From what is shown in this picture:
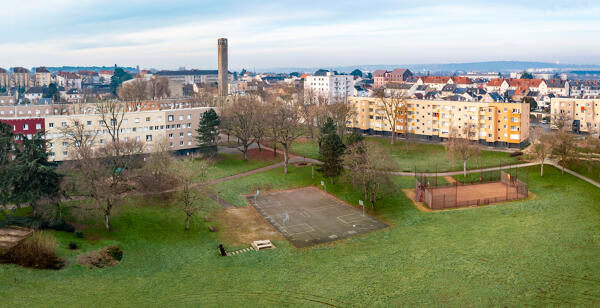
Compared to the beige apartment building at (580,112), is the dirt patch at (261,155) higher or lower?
lower

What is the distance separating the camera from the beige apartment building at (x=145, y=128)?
2581 inches

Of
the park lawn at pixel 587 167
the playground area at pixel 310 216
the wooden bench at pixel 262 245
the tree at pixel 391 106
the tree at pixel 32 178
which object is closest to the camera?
the tree at pixel 32 178

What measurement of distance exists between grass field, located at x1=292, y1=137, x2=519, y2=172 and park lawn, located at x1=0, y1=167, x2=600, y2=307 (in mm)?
18989

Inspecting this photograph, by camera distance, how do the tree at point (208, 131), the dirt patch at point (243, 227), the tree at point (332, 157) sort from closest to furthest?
the dirt patch at point (243, 227)
the tree at point (332, 157)
the tree at point (208, 131)

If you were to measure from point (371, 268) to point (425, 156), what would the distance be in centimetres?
4465

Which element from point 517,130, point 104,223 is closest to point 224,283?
point 104,223

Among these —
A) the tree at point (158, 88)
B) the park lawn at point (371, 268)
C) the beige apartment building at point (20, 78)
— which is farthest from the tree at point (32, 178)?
the beige apartment building at point (20, 78)

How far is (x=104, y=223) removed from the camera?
145 feet

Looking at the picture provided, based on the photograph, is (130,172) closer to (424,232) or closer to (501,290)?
(424,232)

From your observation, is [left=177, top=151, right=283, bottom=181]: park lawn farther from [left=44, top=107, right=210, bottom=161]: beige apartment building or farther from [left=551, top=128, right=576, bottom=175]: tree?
[left=551, top=128, right=576, bottom=175]: tree

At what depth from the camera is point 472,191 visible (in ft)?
182

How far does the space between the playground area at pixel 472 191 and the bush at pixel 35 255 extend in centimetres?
3613

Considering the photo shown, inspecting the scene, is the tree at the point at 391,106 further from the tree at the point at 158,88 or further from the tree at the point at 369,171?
the tree at the point at 158,88

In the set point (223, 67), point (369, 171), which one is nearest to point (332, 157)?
point (369, 171)
